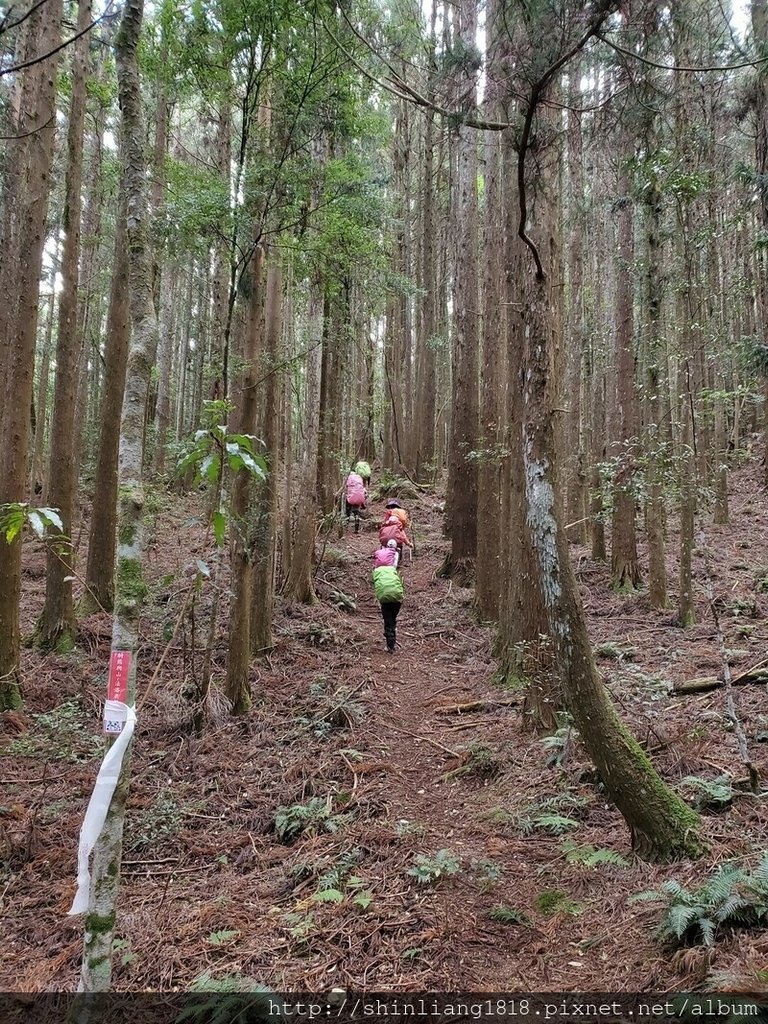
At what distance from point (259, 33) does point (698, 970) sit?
863 cm

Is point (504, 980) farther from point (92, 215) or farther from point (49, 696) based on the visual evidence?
point (92, 215)

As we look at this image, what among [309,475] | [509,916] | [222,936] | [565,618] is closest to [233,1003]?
[222,936]

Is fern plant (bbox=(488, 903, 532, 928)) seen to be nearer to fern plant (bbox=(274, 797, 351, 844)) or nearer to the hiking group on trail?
fern plant (bbox=(274, 797, 351, 844))

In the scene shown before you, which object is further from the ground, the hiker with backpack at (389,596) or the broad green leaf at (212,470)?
the broad green leaf at (212,470)

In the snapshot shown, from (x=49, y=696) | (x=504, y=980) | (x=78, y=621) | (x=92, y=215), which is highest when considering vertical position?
(x=92, y=215)

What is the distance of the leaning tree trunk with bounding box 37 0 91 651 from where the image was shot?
8281 mm

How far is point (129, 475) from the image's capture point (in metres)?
3.04

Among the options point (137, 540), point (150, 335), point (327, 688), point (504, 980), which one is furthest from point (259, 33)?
point (504, 980)

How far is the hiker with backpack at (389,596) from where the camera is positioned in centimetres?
902

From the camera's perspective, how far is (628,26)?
150 inches

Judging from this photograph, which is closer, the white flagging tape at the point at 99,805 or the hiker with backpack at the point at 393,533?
the white flagging tape at the point at 99,805

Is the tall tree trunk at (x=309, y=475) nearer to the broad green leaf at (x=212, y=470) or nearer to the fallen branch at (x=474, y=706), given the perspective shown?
the fallen branch at (x=474, y=706)

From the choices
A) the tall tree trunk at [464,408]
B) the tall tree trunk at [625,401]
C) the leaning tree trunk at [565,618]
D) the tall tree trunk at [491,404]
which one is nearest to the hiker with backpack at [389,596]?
the tall tree trunk at [491,404]

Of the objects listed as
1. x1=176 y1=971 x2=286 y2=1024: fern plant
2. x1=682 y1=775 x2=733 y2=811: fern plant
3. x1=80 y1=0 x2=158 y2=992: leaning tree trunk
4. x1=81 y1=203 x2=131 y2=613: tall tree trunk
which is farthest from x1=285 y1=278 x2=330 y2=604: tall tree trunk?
x1=176 y1=971 x2=286 y2=1024: fern plant
